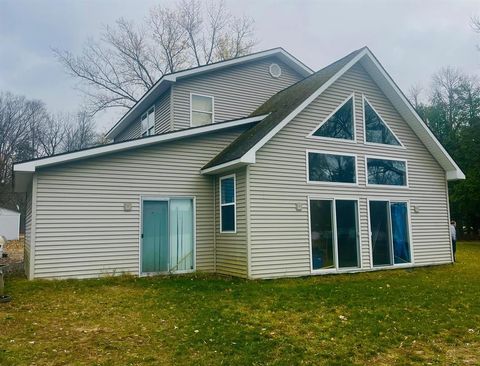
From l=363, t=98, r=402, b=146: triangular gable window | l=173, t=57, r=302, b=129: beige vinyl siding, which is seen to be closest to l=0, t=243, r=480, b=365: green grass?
l=363, t=98, r=402, b=146: triangular gable window

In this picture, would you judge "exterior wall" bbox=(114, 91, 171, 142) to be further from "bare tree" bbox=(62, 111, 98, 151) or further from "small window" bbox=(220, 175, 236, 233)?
"bare tree" bbox=(62, 111, 98, 151)

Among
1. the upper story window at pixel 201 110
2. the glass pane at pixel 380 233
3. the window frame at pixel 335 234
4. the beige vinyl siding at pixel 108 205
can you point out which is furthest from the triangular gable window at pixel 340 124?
the upper story window at pixel 201 110

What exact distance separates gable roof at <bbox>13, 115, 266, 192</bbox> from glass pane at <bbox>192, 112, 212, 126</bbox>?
2.64m

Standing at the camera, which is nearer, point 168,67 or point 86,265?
point 86,265

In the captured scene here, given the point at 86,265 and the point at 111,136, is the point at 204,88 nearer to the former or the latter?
the point at 86,265

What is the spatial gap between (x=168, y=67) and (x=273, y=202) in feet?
69.7

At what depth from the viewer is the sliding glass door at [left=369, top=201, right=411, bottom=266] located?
12445 mm

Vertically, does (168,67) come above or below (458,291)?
above

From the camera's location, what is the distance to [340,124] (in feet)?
40.2

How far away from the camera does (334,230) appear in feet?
38.1

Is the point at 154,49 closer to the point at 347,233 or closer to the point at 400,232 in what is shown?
the point at 347,233

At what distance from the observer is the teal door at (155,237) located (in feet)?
36.2

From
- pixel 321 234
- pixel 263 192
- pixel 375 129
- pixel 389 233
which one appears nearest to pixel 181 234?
pixel 263 192

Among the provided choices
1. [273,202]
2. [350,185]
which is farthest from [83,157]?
[350,185]
